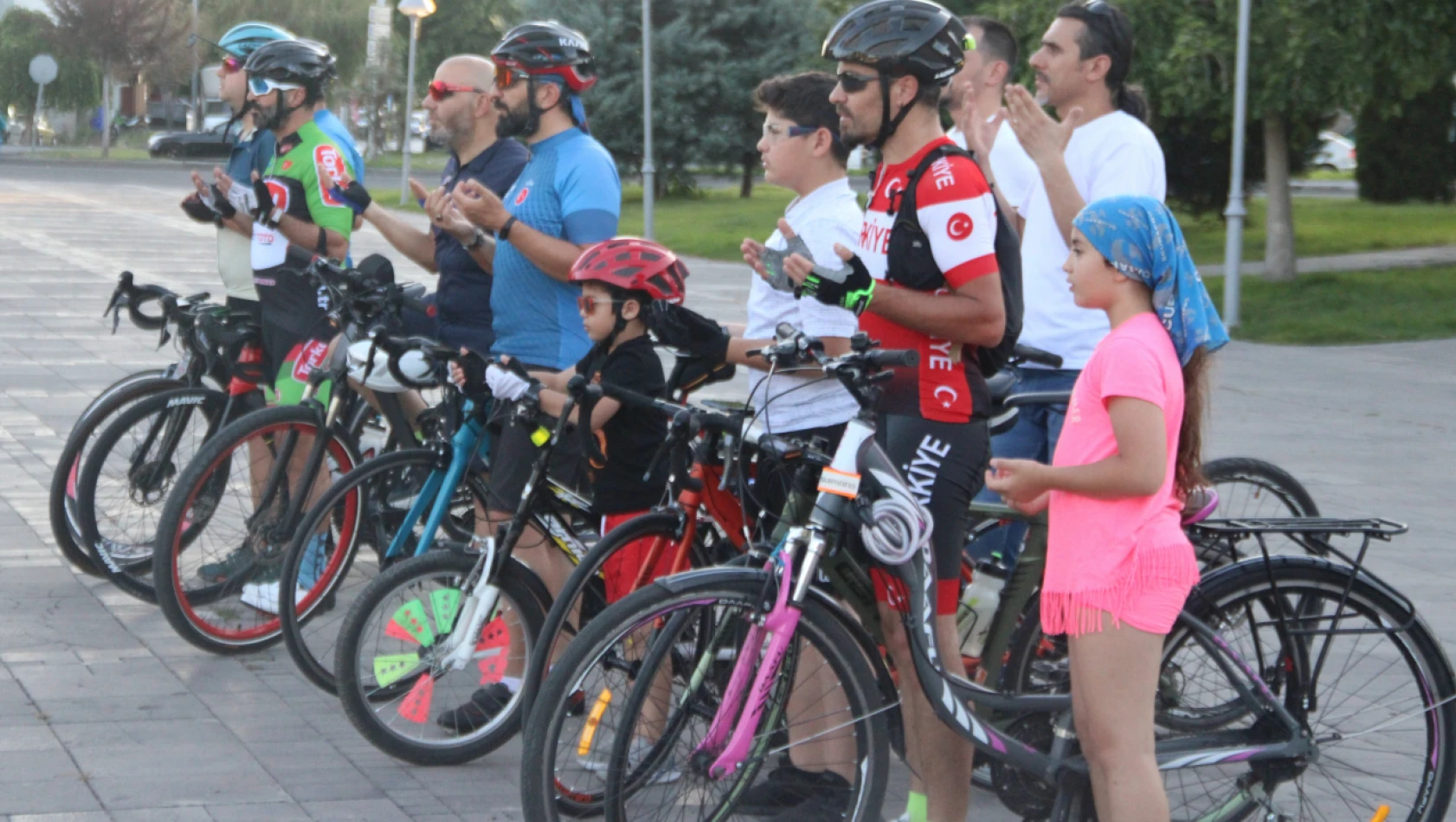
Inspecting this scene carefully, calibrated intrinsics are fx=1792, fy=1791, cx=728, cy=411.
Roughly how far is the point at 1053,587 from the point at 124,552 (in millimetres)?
4272

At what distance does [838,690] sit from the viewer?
150 inches

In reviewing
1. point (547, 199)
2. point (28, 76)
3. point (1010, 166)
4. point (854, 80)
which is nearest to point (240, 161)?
point (547, 199)

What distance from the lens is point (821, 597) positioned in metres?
3.76

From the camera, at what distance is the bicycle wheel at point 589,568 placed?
14.6 ft

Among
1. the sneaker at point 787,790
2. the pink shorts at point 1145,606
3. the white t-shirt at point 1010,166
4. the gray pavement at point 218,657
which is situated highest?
the white t-shirt at point 1010,166

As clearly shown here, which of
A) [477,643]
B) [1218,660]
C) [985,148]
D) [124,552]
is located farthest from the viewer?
[124,552]

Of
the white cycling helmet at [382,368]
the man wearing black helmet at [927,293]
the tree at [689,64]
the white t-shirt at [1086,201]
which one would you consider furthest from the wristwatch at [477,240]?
the tree at [689,64]

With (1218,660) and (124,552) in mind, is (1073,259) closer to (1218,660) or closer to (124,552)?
(1218,660)

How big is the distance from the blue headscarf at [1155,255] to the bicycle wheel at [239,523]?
2844mm

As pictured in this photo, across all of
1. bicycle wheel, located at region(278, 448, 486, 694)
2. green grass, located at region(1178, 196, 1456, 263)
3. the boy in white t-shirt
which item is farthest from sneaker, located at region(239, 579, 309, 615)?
green grass, located at region(1178, 196, 1456, 263)

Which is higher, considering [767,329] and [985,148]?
[985,148]

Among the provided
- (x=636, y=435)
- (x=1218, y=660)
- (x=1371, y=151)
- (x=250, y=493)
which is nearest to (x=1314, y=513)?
(x=1218, y=660)

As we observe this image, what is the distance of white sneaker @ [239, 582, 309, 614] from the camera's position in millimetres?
6156

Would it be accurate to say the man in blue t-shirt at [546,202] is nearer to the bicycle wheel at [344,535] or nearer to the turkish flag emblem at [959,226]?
the bicycle wheel at [344,535]
